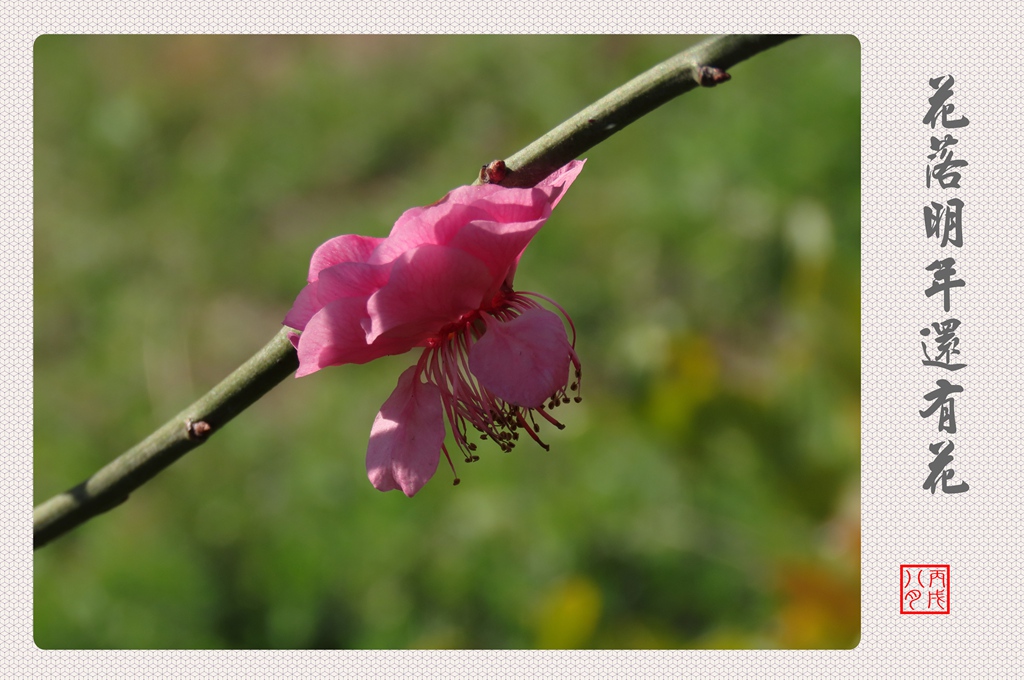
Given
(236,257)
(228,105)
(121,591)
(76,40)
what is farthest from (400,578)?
(76,40)

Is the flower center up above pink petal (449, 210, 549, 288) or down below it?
below

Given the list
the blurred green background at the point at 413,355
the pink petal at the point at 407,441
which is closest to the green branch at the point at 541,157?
the pink petal at the point at 407,441

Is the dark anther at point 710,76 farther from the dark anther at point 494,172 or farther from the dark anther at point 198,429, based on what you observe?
the dark anther at point 198,429

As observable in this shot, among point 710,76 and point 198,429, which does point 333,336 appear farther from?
point 710,76

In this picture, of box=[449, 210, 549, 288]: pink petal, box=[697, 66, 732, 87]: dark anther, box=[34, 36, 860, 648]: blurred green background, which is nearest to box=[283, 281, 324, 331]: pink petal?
box=[449, 210, 549, 288]: pink petal

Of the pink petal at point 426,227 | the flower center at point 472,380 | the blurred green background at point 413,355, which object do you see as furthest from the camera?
the blurred green background at point 413,355

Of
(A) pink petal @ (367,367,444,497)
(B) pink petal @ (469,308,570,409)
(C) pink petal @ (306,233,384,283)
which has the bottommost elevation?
(A) pink petal @ (367,367,444,497)

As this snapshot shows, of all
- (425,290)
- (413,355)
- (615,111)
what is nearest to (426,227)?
(425,290)

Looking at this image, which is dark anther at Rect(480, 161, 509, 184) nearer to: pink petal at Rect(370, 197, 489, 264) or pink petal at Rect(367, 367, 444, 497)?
pink petal at Rect(370, 197, 489, 264)
